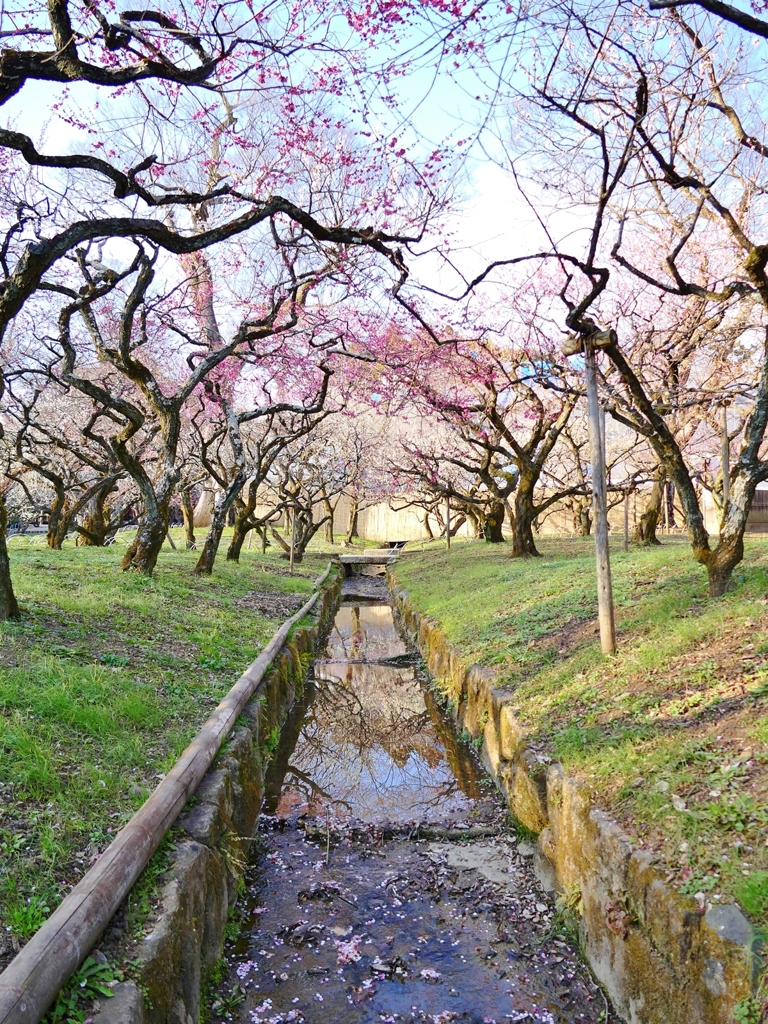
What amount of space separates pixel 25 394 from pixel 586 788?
19539mm

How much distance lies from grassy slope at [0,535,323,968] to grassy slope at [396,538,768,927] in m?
2.65

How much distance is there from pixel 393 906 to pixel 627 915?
1.61m

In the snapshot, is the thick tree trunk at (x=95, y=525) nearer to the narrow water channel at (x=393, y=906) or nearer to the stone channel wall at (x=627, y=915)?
the narrow water channel at (x=393, y=906)

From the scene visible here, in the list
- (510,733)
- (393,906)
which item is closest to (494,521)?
(510,733)

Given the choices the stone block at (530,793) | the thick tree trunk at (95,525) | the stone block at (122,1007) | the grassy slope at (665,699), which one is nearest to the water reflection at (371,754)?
the stone block at (530,793)

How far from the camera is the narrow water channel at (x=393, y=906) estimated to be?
336 cm

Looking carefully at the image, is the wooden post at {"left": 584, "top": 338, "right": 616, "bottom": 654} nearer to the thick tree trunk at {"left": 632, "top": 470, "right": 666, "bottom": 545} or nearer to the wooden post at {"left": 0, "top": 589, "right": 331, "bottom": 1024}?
the wooden post at {"left": 0, "top": 589, "right": 331, "bottom": 1024}

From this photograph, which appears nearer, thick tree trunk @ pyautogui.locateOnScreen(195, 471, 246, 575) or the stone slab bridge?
thick tree trunk @ pyautogui.locateOnScreen(195, 471, 246, 575)

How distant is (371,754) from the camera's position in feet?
23.3

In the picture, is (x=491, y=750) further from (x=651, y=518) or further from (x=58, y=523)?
(x=58, y=523)

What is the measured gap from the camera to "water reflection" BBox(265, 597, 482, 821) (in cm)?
579

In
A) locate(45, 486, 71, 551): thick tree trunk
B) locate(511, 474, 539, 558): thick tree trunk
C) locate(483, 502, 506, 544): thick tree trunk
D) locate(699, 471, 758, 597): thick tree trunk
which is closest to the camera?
locate(699, 471, 758, 597): thick tree trunk

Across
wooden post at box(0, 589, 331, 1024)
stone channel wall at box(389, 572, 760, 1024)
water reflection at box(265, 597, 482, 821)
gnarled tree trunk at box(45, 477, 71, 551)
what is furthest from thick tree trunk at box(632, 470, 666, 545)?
gnarled tree trunk at box(45, 477, 71, 551)

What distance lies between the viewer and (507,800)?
5.37 metres
